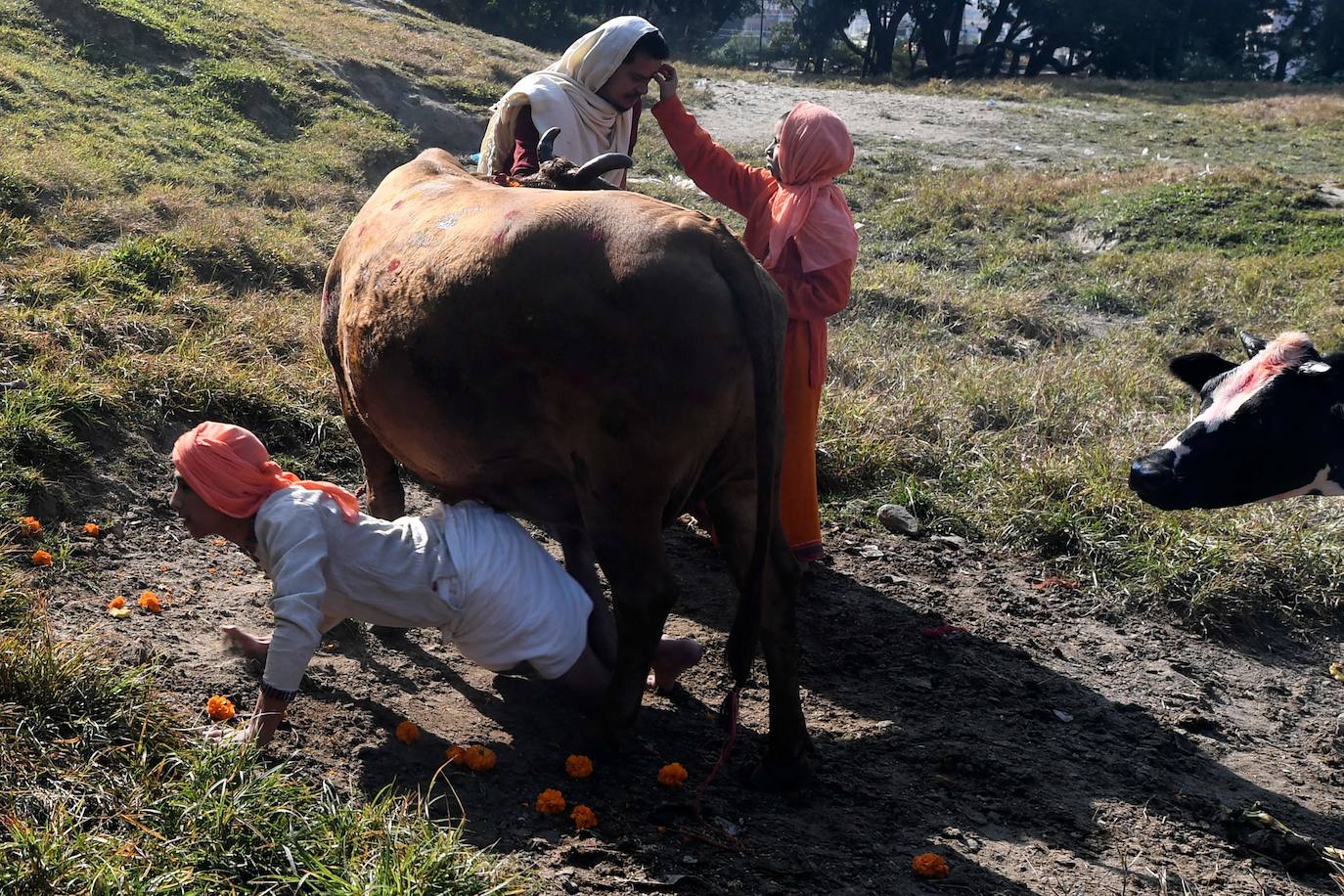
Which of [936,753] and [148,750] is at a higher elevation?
[148,750]

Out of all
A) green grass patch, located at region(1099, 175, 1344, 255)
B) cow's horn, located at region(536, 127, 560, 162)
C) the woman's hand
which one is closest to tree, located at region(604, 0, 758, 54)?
green grass patch, located at region(1099, 175, 1344, 255)

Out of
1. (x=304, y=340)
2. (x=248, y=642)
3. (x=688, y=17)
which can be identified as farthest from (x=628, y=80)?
(x=688, y=17)

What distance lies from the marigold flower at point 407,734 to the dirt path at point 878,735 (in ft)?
0.09

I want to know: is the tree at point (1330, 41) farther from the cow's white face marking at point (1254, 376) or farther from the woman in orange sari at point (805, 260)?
the woman in orange sari at point (805, 260)

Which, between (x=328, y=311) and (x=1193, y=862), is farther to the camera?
(x=328, y=311)

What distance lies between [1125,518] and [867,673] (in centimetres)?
165

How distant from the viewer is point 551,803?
2955 mm

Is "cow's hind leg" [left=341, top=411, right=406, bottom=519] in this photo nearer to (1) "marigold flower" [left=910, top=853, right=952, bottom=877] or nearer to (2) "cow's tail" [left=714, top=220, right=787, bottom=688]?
(2) "cow's tail" [left=714, top=220, right=787, bottom=688]

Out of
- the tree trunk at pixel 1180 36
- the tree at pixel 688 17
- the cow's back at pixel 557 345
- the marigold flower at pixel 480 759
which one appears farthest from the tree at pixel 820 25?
the marigold flower at pixel 480 759

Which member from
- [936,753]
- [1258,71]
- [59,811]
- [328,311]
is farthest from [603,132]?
[1258,71]

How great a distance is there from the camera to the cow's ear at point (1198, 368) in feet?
14.1

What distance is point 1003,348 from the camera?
7922 millimetres

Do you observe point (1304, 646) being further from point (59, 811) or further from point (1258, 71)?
point (1258, 71)

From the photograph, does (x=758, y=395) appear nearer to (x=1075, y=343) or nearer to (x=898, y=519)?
(x=898, y=519)
